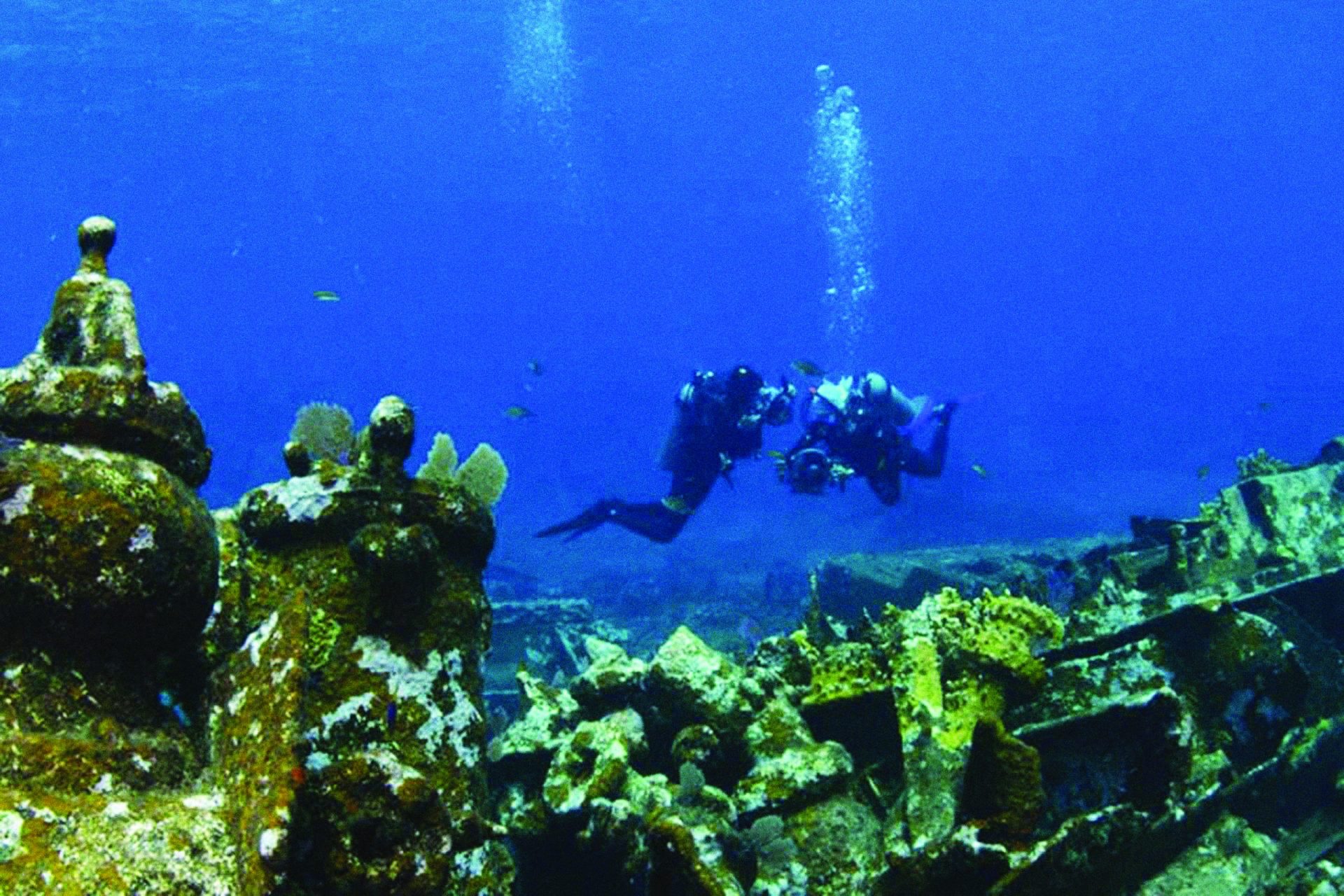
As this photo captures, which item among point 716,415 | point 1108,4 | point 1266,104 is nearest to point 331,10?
point 716,415

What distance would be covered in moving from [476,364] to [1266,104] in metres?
150

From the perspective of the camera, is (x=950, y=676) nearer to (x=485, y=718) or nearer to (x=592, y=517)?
(x=485, y=718)

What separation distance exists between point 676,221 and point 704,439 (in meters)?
143

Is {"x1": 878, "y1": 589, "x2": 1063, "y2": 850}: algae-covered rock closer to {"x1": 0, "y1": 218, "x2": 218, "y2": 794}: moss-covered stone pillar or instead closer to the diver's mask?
{"x1": 0, "y1": 218, "x2": 218, "y2": 794}: moss-covered stone pillar

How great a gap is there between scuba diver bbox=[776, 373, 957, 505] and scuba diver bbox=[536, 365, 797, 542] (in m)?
0.45

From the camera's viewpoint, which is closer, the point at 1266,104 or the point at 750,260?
the point at 1266,104

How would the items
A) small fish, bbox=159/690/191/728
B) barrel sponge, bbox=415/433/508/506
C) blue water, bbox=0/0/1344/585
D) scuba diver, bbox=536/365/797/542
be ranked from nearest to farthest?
small fish, bbox=159/690/191/728, barrel sponge, bbox=415/433/508/506, scuba diver, bbox=536/365/797/542, blue water, bbox=0/0/1344/585

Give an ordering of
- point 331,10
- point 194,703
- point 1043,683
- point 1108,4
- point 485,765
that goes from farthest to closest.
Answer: point 1108,4, point 331,10, point 1043,683, point 485,765, point 194,703

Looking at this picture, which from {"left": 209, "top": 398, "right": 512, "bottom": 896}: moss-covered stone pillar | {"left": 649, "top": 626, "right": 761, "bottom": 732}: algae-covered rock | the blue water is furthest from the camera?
the blue water

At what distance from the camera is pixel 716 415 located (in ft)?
35.5

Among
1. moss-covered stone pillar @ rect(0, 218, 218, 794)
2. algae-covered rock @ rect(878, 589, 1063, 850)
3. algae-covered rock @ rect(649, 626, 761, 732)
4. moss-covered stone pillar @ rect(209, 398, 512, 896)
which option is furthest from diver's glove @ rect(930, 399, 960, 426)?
moss-covered stone pillar @ rect(0, 218, 218, 794)

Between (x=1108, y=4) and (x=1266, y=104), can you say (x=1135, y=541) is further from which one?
(x=1266, y=104)

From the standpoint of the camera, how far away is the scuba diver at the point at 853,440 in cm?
966

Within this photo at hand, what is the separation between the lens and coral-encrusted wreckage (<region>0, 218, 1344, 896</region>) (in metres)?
2.17
